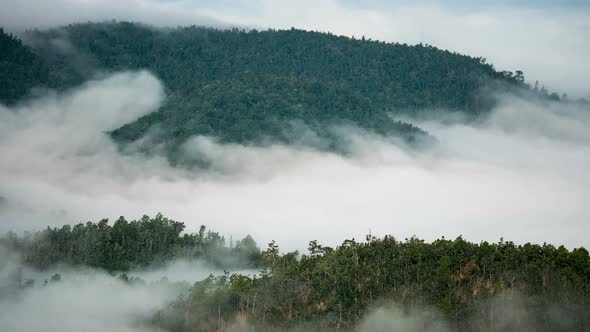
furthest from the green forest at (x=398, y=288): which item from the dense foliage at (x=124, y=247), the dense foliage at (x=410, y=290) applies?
the dense foliage at (x=124, y=247)

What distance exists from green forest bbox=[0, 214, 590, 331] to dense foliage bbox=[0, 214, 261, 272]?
26.0 meters

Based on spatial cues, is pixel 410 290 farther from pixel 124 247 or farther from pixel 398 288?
pixel 124 247

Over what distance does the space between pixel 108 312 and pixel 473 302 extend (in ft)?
192

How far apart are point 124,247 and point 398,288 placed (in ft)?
201

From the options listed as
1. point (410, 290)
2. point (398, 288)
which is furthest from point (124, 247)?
point (410, 290)

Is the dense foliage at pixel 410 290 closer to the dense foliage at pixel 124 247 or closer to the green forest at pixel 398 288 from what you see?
the green forest at pixel 398 288

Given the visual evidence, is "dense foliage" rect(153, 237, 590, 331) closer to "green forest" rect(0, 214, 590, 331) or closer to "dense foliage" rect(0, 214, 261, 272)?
"green forest" rect(0, 214, 590, 331)

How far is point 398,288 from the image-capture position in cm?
12975

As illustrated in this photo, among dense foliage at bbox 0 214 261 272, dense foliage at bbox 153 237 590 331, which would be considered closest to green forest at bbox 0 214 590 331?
dense foliage at bbox 153 237 590 331

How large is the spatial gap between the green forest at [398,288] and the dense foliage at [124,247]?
25965 millimetres

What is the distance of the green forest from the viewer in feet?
403

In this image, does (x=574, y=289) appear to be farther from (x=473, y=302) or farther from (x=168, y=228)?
(x=168, y=228)

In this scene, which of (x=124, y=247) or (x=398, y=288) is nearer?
(x=398, y=288)

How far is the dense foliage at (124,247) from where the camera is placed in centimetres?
16688
